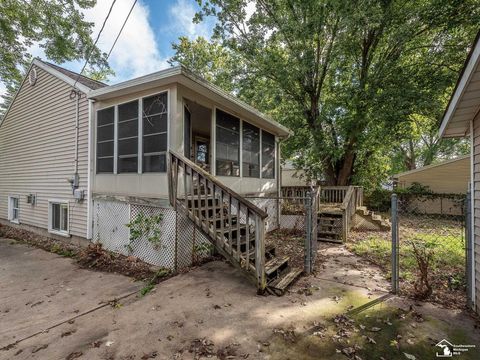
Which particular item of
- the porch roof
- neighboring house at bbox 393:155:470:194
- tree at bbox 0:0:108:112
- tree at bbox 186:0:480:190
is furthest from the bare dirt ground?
neighboring house at bbox 393:155:470:194

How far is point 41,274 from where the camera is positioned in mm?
5188

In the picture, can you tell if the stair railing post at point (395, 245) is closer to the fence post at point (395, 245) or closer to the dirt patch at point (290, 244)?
the fence post at point (395, 245)

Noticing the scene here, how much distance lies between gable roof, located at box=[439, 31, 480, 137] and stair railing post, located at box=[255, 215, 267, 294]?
2941 millimetres

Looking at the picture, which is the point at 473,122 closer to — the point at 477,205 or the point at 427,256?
the point at 477,205

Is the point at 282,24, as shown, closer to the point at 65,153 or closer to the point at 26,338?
the point at 65,153

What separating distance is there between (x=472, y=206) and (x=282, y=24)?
31.9ft

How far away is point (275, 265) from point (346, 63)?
34.1ft

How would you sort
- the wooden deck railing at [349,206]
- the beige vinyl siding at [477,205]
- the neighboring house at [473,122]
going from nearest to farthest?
the neighboring house at [473,122], the beige vinyl siding at [477,205], the wooden deck railing at [349,206]

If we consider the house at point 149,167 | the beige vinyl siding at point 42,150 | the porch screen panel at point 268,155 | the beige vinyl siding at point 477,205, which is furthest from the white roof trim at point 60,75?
the beige vinyl siding at point 477,205

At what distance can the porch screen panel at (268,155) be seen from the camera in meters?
8.40

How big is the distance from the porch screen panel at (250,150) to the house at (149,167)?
Answer: 0.06 metres

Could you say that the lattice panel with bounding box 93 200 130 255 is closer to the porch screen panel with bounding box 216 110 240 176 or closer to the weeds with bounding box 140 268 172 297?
the weeds with bounding box 140 268 172 297

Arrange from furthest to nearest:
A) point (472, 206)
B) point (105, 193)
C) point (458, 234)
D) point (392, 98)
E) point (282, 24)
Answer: point (282, 24) < point (392, 98) < point (458, 234) < point (105, 193) < point (472, 206)

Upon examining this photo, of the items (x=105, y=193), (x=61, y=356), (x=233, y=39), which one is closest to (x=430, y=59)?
(x=233, y=39)
